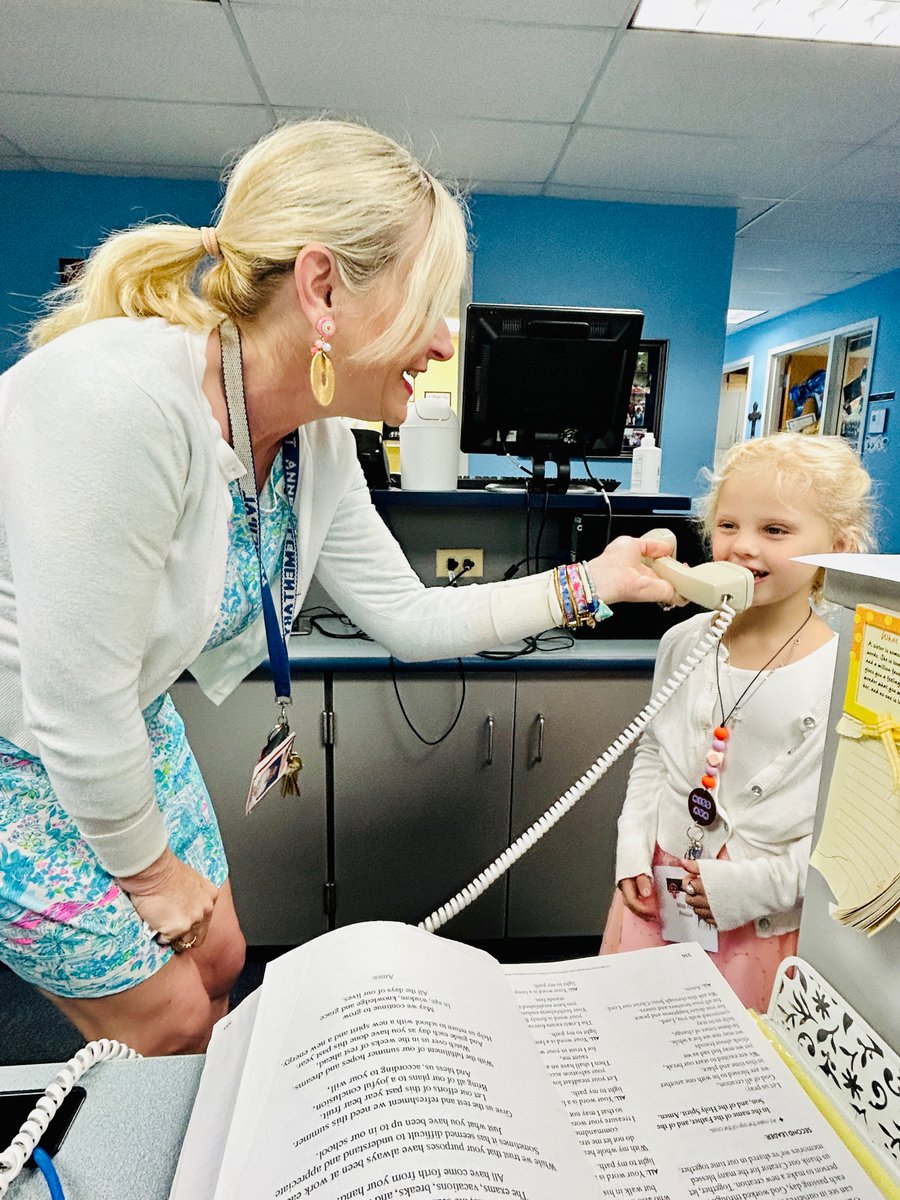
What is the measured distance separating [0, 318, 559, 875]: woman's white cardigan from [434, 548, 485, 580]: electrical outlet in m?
1.37

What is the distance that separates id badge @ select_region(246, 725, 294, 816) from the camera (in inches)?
41.8

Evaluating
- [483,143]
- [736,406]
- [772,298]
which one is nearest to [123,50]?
[483,143]

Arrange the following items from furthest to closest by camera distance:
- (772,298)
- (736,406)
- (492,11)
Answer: (736,406) < (772,298) < (492,11)

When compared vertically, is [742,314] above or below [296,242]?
above

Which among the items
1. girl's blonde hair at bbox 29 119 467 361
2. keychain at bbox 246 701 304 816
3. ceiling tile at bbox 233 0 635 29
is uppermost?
ceiling tile at bbox 233 0 635 29

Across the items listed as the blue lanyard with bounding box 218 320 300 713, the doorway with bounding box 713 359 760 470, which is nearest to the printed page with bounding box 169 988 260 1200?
the blue lanyard with bounding box 218 320 300 713

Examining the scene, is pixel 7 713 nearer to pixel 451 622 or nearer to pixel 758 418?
pixel 451 622

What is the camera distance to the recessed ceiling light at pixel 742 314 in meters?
7.36

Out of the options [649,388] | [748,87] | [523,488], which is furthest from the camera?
[649,388]

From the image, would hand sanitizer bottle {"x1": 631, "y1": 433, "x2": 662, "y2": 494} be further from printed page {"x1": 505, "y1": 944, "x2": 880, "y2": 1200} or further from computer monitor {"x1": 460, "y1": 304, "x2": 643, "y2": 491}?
printed page {"x1": 505, "y1": 944, "x2": 880, "y2": 1200}

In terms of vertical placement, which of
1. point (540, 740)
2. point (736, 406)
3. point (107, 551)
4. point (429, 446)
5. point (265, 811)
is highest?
point (736, 406)

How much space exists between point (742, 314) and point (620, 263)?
3956 mm

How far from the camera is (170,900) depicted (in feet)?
2.77

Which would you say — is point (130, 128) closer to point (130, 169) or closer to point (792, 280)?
point (130, 169)
